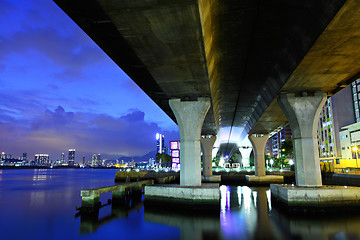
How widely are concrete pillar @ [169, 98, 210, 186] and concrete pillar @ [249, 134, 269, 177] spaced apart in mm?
31194

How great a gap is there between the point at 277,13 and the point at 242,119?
108 ft

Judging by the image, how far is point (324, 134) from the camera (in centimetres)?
11212

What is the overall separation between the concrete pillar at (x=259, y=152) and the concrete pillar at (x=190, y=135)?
102ft

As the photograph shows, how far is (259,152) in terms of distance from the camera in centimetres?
5375

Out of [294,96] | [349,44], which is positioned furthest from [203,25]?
[294,96]

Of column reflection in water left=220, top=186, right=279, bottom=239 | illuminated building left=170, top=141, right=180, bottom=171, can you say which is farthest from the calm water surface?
illuminated building left=170, top=141, right=180, bottom=171

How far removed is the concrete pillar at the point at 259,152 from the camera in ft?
174

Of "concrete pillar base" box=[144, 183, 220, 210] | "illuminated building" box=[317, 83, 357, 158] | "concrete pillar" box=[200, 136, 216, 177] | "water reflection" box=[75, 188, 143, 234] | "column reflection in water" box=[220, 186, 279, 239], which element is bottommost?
"water reflection" box=[75, 188, 143, 234]

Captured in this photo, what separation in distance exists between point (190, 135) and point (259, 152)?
106 ft

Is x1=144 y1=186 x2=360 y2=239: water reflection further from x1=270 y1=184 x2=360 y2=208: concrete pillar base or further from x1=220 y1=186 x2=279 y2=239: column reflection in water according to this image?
x1=270 y1=184 x2=360 y2=208: concrete pillar base

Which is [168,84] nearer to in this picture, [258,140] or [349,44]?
[349,44]

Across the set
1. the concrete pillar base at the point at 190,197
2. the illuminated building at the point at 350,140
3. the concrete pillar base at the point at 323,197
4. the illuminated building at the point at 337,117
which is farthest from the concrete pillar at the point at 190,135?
the illuminated building at the point at 337,117

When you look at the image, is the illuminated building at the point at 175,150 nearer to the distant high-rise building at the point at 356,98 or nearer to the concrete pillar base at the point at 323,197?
the concrete pillar base at the point at 323,197

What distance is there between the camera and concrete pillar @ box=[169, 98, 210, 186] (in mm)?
25484
